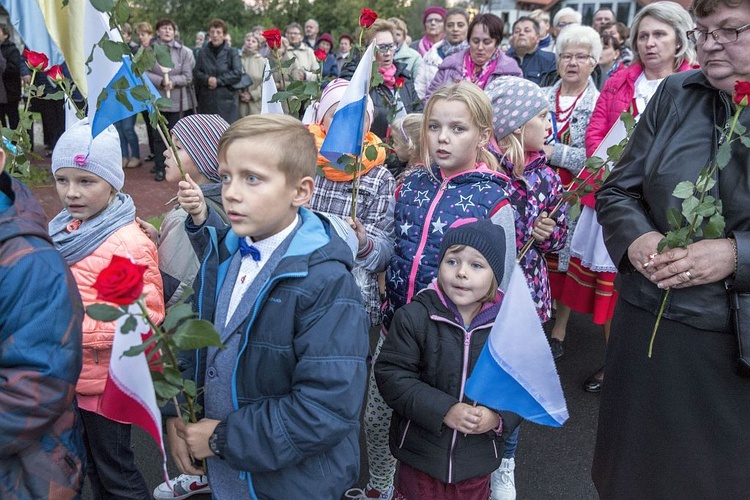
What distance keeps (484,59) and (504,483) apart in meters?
3.65

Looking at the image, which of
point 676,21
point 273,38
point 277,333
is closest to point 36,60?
point 273,38

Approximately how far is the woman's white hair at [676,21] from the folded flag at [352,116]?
2211 millimetres

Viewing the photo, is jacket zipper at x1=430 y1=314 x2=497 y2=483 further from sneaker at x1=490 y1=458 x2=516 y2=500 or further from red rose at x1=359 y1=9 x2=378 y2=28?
red rose at x1=359 y1=9 x2=378 y2=28

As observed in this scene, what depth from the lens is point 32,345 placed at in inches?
58.1

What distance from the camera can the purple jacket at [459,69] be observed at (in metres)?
5.21

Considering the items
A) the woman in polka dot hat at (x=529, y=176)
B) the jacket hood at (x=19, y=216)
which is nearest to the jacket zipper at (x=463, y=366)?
the woman in polka dot hat at (x=529, y=176)

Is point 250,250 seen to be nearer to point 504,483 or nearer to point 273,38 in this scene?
point 273,38

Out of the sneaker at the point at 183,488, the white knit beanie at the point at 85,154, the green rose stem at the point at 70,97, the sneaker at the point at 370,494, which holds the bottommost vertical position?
the sneaker at the point at 183,488

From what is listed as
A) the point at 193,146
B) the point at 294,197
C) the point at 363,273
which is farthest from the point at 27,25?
the point at 294,197

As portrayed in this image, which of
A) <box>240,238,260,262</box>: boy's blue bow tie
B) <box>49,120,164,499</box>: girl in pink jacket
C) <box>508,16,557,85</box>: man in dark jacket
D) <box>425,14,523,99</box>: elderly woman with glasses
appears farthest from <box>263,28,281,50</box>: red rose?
<box>508,16,557,85</box>: man in dark jacket

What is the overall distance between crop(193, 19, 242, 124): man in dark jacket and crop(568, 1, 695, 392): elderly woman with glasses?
6472 millimetres

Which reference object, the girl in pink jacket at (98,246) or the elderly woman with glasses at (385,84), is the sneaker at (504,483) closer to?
the girl in pink jacket at (98,246)

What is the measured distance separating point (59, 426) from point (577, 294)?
3.10 m

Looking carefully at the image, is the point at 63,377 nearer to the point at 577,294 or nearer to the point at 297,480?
the point at 297,480
